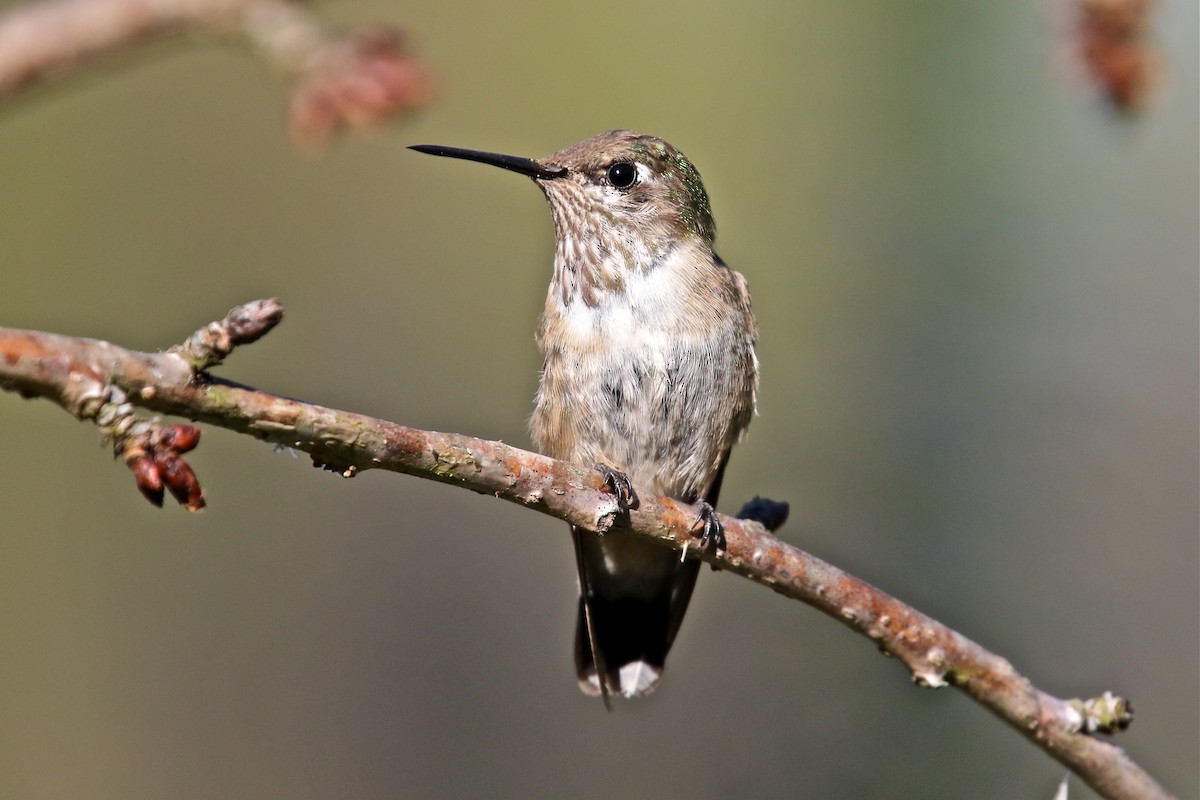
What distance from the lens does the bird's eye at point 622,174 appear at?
405 centimetres

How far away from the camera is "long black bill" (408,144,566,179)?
145 inches

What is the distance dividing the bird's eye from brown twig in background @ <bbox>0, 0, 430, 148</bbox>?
2.54 m

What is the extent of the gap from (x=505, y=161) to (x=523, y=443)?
1248 millimetres

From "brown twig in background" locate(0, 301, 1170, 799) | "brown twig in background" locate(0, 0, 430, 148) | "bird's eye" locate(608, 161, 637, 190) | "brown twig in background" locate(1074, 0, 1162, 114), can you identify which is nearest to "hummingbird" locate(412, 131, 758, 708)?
"bird's eye" locate(608, 161, 637, 190)

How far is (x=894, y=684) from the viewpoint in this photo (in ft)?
22.0

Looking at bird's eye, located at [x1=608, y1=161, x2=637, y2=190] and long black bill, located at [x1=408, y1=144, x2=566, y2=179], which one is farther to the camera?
bird's eye, located at [x1=608, y1=161, x2=637, y2=190]

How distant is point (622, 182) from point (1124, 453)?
18.2ft

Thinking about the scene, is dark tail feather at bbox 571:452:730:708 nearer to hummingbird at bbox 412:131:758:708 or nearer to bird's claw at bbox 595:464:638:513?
hummingbird at bbox 412:131:758:708

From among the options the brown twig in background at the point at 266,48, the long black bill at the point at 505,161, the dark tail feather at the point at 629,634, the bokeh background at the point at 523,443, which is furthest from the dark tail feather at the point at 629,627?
the brown twig in background at the point at 266,48

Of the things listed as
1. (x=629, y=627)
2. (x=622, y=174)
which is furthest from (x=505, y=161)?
(x=629, y=627)

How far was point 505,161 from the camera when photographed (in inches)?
156

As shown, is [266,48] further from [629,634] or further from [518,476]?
[629,634]

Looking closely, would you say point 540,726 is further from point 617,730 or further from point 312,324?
point 312,324

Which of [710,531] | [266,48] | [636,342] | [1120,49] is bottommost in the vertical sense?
[266,48]
